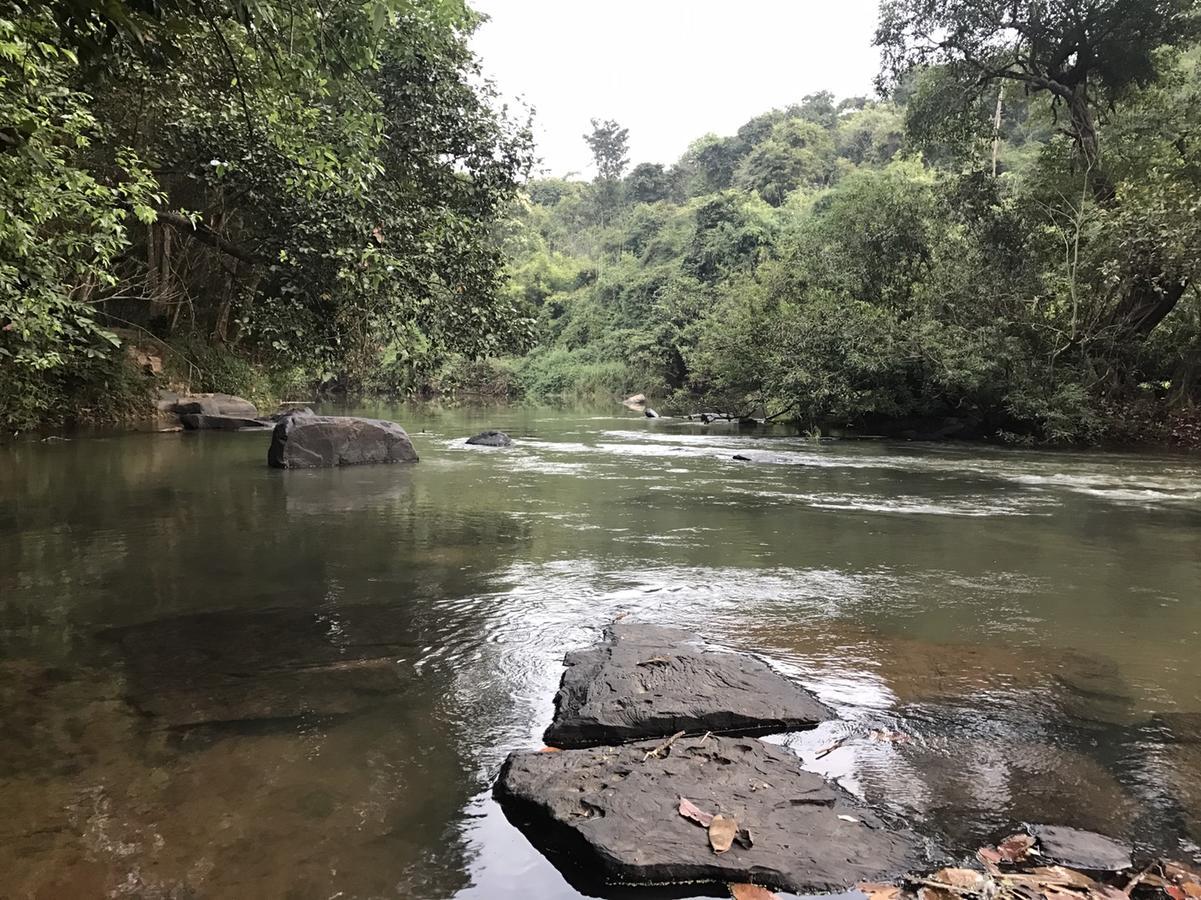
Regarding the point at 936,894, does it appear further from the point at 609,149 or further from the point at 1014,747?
the point at 609,149

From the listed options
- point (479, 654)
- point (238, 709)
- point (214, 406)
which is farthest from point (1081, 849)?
point (214, 406)

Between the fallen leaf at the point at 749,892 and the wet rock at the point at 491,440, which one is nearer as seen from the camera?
the fallen leaf at the point at 749,892

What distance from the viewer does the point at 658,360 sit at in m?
40.9

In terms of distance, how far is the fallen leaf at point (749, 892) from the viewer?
8.17 feet

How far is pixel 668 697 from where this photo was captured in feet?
12.4

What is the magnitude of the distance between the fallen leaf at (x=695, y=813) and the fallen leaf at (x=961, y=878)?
0.71m

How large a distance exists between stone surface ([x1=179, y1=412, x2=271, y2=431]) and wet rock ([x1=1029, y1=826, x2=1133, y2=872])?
21252 millimetres

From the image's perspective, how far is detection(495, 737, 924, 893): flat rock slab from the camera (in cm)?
256

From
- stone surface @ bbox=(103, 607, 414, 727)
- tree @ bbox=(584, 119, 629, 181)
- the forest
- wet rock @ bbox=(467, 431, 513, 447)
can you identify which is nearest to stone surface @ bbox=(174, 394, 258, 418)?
the forest

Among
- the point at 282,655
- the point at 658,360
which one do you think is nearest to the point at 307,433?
the point at 282,655

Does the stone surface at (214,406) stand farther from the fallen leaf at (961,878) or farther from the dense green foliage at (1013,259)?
the fallen leaf at (961,878)

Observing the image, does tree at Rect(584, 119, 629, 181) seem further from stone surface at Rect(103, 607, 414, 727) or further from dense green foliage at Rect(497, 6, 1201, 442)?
stone surface at Rect(103, 607, 414, 727)

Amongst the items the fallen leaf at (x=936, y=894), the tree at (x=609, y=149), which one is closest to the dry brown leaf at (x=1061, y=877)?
the fallen leaf at (x=936, y=894)

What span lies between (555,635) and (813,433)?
1783 centimetres
